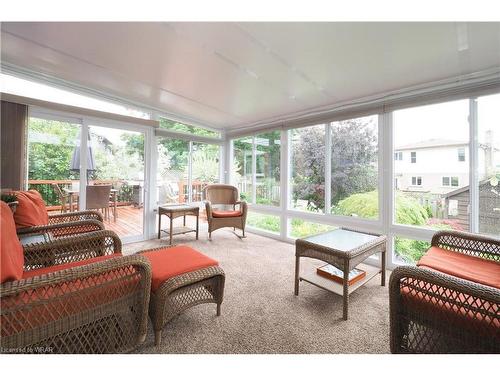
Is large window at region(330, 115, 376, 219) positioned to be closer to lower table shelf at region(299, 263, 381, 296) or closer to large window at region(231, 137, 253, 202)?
lower table shelf at region(299, 263, 381, 296)

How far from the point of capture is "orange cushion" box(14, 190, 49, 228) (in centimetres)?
166

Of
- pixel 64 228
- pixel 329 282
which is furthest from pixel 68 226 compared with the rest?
pixel 329 282

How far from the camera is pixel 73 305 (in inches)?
39.9

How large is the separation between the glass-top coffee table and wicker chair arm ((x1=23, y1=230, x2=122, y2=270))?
153 centimetres

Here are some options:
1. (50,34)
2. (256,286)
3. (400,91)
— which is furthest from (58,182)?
(400,91)

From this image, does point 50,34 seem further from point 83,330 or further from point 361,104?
point 361,104

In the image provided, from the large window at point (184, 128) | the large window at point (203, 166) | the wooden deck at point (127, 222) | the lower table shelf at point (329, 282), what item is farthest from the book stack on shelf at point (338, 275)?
the large window at point (184, 128)

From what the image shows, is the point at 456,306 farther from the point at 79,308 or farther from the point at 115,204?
the point at 115,204

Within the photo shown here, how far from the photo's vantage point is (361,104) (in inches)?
108

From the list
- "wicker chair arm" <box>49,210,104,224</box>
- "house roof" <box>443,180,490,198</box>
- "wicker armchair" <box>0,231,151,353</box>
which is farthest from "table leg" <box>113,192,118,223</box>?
"house roof" <box>443,180,490,198</box>

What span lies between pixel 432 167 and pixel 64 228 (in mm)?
3731

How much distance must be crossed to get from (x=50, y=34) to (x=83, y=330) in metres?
2.10

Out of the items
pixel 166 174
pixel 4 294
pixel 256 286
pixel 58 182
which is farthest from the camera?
pixel 166 174
